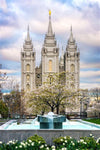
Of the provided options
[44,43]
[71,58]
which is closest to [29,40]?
[44,43]

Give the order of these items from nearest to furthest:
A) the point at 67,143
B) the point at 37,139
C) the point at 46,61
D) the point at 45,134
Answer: the point at 67,143 → the point at 37,139 → the point at 45,134 → the point at 46,61

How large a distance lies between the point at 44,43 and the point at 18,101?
5030cm

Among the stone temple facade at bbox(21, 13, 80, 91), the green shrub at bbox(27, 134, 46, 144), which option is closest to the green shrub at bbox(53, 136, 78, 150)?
the green shrub at bbox(27, 134, 46, 144)

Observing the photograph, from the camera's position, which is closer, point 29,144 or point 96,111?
point 29,144

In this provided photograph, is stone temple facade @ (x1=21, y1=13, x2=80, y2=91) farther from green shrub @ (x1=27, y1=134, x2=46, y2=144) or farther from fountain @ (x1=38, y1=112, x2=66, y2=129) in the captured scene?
green shrub @ (x1=27, y1=134, x2=46, y2=144)

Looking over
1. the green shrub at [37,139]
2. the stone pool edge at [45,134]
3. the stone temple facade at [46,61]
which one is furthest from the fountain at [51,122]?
the stone temple facade at [46,61]

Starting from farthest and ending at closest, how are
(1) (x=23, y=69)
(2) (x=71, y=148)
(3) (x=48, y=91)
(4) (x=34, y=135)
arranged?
(1) (x=23, y=69), (3) (x=48, y=91), (4) (x=34, y=135), (2) (x=71, y=148)

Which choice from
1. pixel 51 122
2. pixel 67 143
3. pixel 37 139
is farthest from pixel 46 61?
pixel 67 143

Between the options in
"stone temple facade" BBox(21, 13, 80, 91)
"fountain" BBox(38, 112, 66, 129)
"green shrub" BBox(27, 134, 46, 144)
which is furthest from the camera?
"stone temple facade" BBox(21, 13, 80, 91)

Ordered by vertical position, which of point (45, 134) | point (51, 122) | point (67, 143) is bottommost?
point (67, 143)

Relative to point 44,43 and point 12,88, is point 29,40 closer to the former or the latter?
point 44,43

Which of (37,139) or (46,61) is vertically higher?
(46,61)

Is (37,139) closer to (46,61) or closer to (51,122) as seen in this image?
(51,122)

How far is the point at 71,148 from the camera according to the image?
796 centimetres
